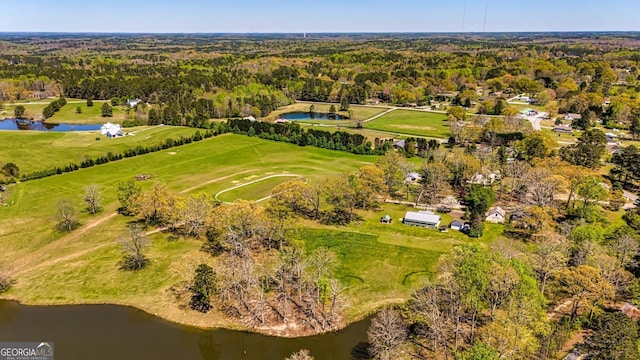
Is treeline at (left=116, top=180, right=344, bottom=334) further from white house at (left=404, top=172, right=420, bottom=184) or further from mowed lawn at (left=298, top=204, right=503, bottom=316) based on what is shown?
white house at (left=404, top=172, right=420, bottom=184)

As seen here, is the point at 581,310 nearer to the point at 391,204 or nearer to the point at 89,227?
the point at 391,204

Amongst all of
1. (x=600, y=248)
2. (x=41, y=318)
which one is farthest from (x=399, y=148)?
(x=41, y=318)

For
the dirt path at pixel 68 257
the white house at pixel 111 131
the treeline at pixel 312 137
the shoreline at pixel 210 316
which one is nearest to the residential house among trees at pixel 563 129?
the treeline at pixel 312 137

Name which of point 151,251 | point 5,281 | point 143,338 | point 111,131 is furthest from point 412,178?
point 111,131

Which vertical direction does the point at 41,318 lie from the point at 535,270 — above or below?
below

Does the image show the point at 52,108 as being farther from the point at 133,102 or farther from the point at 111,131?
the point at 111,131

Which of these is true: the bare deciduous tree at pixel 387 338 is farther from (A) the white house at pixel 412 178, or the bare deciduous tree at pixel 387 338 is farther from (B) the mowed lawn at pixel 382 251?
(A) the white house at pixel 412 178

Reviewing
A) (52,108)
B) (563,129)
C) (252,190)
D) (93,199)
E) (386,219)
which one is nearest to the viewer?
(386,219)
